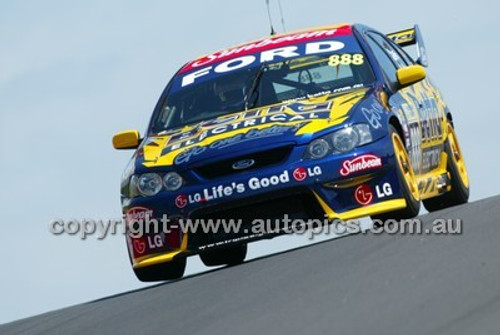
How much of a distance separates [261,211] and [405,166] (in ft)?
3.31

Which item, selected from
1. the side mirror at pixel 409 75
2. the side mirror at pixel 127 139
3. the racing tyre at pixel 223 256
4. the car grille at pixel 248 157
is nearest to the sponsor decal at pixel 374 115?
the car grille at pixel 248 157

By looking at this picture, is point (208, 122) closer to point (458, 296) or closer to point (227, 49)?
point (227, 49)

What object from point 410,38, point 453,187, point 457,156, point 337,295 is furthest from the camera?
point 410,38

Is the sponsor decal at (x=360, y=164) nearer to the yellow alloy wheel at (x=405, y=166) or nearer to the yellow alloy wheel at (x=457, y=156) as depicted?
the yellow alloy wheel at (x=405, y=166)

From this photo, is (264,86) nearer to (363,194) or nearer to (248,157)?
(248,157)

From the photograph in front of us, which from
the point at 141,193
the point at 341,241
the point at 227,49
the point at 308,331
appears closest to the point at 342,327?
the point at 308,331

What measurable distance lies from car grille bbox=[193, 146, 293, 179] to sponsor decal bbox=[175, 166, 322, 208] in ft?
0.36

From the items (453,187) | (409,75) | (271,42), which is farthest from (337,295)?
(453,187)

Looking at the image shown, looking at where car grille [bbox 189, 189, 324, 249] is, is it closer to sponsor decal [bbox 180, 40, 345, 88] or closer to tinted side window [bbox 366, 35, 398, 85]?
tinted side window [bbox 366, 35, 398, 85]

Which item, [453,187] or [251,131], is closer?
[251,131]

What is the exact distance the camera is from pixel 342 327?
5.57 meters

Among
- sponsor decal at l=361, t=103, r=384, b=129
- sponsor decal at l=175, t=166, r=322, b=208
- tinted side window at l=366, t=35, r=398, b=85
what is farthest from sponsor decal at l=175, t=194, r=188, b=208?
tinted side window at l=366, t=35, r=398, b=85

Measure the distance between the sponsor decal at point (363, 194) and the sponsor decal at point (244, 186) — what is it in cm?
26

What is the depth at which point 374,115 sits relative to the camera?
939 centimetres
